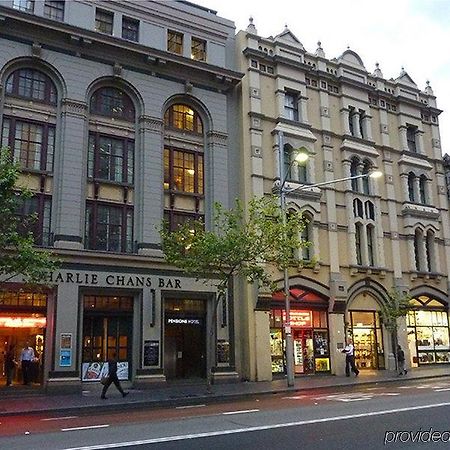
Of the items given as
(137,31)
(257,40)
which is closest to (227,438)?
(137,31)

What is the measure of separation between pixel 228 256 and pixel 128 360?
693cm

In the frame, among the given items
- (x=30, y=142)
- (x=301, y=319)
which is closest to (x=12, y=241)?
(x=30, y=142)

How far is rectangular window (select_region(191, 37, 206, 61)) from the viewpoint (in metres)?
28.3

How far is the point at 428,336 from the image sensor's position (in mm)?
33000

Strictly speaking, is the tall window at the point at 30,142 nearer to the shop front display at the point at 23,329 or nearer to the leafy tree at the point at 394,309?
the shop front display at the point at 23,329

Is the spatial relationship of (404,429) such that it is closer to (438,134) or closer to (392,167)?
(392,167)

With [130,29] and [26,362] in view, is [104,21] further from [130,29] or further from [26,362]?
[26,362]

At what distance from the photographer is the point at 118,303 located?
78.1ft

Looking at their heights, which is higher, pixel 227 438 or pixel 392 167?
pixel 392 167

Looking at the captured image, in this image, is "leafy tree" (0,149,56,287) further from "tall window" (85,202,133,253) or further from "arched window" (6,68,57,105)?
"arched window" (6,68,57,105)

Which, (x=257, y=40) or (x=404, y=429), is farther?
(x=257, y=40)

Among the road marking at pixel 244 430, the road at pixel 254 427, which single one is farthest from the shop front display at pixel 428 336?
the road marking at pixel 244 430

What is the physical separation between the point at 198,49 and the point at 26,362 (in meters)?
17.5

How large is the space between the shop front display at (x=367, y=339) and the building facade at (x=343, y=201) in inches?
2.3
